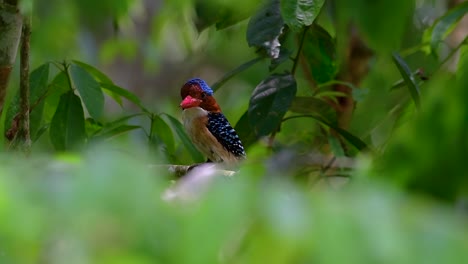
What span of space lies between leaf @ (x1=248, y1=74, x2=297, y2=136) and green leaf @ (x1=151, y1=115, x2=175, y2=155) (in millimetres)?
381

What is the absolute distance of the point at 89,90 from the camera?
339 cm

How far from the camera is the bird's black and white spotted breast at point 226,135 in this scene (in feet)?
12.8

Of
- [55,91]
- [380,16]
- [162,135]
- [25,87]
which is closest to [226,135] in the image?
[162,135]

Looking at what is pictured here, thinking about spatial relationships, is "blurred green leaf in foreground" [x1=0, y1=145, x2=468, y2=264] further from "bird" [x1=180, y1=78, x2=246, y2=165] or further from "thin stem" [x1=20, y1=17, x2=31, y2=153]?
"bird" [x1=180, y1=78, x2=246, y2=165]

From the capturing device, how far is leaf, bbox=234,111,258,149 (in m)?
3.67

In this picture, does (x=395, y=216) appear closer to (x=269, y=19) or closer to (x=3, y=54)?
(x=3, y=54)

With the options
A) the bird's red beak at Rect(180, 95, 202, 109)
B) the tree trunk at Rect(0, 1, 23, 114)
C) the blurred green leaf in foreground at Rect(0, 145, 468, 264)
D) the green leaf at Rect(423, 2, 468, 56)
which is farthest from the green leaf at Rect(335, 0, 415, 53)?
the bird's red beak at Rect(180, 95, 202, 109)

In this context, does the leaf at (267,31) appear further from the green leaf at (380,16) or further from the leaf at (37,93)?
the green leaf at (380,16)

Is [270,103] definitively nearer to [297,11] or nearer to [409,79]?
[409,79]

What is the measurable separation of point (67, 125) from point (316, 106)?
0.99 m

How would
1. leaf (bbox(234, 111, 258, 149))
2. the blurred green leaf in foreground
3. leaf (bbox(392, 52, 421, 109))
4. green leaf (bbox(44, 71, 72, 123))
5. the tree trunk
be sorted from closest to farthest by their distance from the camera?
the blurred green leaf in foreground
the tree trunk
leaf (bbox(392, 52, 421, 109))
green leaf (bbox(44, 71, 72, 123))
leaf (bbox(234, 111, 258, 149))

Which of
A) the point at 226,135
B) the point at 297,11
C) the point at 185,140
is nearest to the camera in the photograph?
the point at 297,11

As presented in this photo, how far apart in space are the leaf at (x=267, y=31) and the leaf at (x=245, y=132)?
1.09ft

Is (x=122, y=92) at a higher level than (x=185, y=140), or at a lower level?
higher
